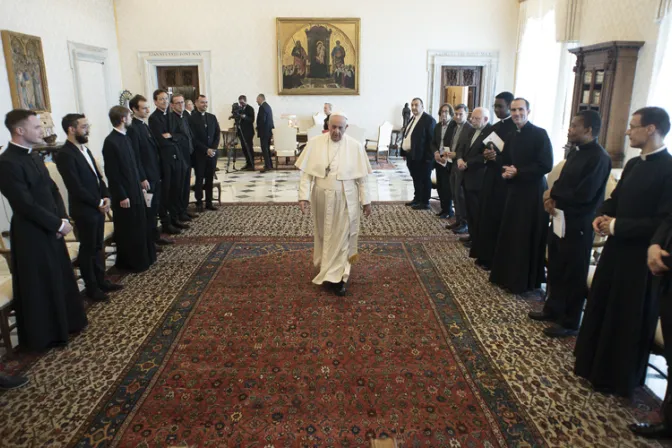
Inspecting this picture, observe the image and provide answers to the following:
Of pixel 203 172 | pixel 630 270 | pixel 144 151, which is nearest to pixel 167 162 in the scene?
pixel 144 151

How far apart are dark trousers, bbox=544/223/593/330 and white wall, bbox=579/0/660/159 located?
15.3ft

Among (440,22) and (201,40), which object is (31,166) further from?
(440,22)

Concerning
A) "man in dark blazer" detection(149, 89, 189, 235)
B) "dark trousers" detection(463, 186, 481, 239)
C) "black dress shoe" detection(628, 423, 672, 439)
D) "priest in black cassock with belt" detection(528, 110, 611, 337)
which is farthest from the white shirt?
"black dress shoe" detection(628, 423, 672, 439)

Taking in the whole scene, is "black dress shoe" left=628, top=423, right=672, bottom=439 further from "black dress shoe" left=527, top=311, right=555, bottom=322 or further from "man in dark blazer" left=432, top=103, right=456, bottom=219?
"man in dark blazer" left=432, top=103, right=456, bottom=219

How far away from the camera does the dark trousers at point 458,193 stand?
21.7 ft

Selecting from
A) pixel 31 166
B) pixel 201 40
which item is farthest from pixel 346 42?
pixel 31 166

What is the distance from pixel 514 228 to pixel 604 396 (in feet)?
6.01

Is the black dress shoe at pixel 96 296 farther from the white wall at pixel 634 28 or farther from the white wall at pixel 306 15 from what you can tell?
the white wall at pixel 306 15

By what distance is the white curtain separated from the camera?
10.3m

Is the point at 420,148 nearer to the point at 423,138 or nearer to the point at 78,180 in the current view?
the point at 423,138

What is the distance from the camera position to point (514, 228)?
4.58 meters

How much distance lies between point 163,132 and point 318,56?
858cm

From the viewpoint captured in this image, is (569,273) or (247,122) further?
(247,122)

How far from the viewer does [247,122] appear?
12977 mm
